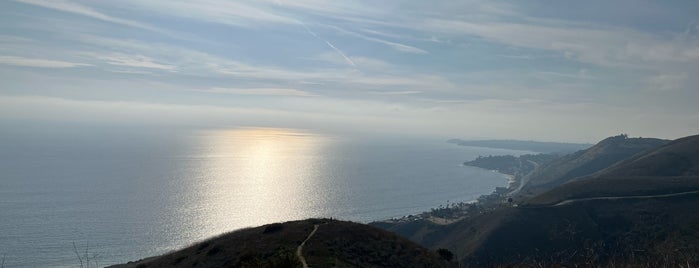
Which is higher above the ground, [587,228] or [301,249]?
[301,249]

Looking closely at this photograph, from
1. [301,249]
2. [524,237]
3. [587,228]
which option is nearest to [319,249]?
[301,249]

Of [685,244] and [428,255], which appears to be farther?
[685,244]

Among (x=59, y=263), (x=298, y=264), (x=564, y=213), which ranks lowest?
(x=59, y=263)

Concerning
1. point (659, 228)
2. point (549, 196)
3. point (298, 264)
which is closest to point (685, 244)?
point (659, 228)

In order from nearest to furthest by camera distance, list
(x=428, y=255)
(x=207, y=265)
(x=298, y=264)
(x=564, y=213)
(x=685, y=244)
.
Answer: (x=298, y=264) < (x=207, y=265) < (x=428, y=255) < (x=685, y=244) < (x=564, y=213)

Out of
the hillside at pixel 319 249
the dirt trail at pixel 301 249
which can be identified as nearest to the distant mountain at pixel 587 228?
the hillside at pixel 319 249

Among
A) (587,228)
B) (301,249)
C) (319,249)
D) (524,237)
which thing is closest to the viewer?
(301,249)

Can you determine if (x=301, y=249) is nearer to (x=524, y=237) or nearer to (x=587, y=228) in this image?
(x=524, y=237)

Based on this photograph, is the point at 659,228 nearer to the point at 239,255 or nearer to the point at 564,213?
the point at 564,213

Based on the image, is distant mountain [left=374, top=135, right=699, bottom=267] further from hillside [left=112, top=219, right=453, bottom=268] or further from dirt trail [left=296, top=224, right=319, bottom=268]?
dirt trail [left=296, top=224, right=319, bottom=268]
